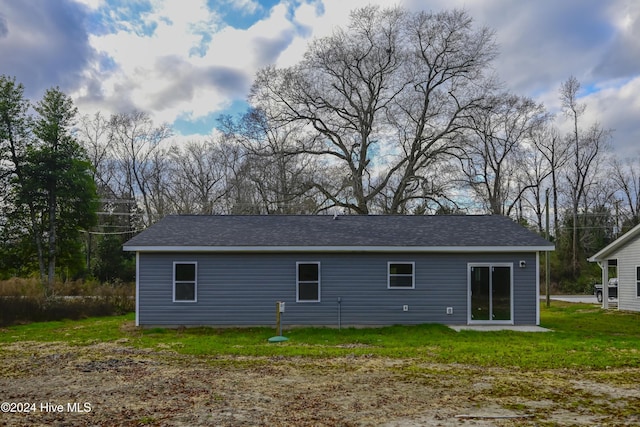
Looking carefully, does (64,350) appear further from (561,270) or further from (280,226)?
(561,270)

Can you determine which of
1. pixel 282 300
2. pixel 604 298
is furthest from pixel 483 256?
pixel 604 298

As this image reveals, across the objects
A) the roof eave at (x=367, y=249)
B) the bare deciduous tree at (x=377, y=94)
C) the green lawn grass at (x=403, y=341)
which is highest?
the bare deciduous tree at (x=377, y=94)

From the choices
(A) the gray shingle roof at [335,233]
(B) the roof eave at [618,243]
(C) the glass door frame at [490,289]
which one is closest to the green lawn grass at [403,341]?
(C) the glass door frame at [490,289]

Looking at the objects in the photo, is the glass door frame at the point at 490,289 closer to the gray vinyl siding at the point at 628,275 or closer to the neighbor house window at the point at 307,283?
the neighbor house window at the point at 307,283

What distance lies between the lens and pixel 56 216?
26.8m

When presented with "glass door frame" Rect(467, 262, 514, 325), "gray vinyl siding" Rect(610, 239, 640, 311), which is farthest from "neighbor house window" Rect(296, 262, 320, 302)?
"gray vinyl siding" Rect(610, 239, 640, 311)

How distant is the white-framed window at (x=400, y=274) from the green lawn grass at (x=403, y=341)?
122 cm

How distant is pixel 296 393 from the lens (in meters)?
7.55

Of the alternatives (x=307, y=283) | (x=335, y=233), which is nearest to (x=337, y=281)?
(x=307, y=283)

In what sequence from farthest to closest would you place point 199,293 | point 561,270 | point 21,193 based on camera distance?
point 561,270
point 21,193
point 199,293

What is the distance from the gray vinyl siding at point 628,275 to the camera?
20.1m

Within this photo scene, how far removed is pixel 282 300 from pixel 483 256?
229 inches

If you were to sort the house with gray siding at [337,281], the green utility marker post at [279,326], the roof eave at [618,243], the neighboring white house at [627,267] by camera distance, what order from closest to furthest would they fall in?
the green utility marker post at [279,326] < the house with gray siding at [337,281] < the roof eave at [618,243] < the neighboring white house at [627,267]

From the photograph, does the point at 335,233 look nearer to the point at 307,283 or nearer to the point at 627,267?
the point at 307,283
